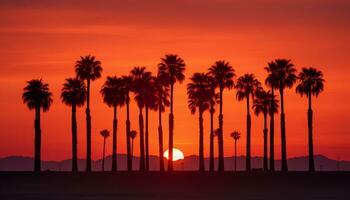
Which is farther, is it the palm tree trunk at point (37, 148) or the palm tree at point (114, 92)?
the palm tree at point (114, 92)

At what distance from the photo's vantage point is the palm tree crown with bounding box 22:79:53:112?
395ft

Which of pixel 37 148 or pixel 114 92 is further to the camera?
Answer: pixel 114 92

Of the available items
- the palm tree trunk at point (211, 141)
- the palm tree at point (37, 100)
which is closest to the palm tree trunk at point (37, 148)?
the palm tree at point (37, 100)

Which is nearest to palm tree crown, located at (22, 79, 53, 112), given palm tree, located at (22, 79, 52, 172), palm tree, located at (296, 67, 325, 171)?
palm tree, located at (22, 79, 52, 172)

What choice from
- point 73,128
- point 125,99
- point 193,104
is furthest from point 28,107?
point 193,104

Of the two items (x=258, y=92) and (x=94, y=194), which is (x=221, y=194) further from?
(x=258, y=92)

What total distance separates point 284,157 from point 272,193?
68.6m

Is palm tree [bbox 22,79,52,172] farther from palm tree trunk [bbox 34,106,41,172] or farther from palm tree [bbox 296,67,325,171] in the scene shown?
palm tree [bbox 296,67,325,171]

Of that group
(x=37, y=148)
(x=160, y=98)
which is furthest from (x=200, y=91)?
(x=37, y=148)

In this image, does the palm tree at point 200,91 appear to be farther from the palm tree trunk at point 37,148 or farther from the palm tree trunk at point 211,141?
the palm tree trunk at point 37,148

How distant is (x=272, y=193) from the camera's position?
52000 mm

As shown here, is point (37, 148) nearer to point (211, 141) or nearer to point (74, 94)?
point (74, 94)

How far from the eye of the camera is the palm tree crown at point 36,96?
120312 mm

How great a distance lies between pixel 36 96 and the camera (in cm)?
12006
